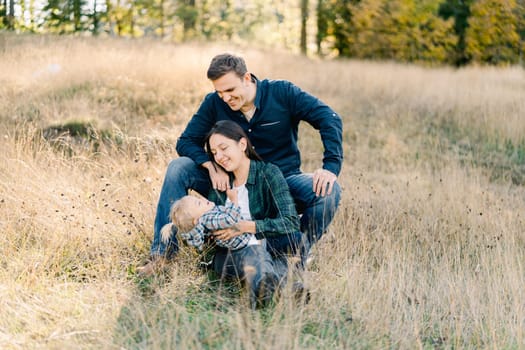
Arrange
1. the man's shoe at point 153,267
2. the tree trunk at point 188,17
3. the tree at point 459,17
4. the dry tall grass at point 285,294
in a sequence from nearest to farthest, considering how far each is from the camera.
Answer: the dry tall grass at point 285,294 → the man's shoe at point 153,267 → the tree trunk at point 188,17 → the tree at point 459,17

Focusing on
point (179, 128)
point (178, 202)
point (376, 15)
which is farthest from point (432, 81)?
point (178, 202)

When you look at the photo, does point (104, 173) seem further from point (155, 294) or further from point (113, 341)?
point (113, 341)

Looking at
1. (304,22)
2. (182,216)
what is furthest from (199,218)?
(304,22)

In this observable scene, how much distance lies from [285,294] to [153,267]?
2.86ft

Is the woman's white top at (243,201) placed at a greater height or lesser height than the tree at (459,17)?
lesser

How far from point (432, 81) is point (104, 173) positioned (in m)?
8.91

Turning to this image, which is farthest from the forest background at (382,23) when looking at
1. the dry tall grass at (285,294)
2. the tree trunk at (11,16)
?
the dry tall grass at (285,294)

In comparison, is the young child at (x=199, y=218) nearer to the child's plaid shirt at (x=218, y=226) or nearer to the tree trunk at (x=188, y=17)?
the child's plaid shirt at (x=218, y=226)

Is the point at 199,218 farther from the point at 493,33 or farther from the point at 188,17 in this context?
the point at 493,33

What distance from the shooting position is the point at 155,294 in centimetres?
331

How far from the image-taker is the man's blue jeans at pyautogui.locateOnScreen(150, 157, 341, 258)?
367 cm

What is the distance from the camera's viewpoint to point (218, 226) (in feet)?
10.8

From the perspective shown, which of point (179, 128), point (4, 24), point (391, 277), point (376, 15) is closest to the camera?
point (391, 277)

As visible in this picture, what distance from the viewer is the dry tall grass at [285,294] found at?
9.84 feet
